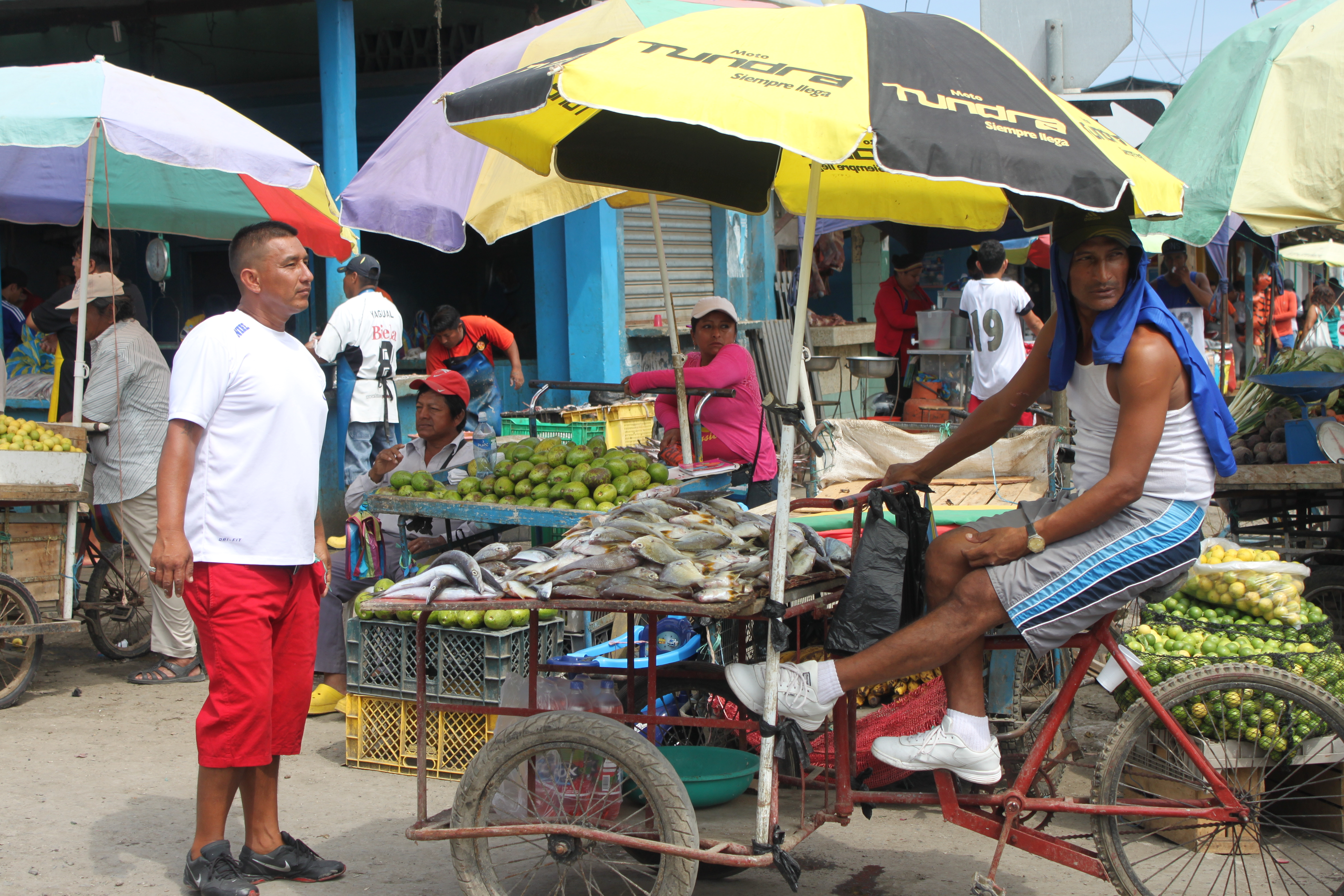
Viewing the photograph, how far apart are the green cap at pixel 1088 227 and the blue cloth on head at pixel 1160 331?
1.9 inches

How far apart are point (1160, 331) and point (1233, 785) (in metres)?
1.38

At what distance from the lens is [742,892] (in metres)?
3.68

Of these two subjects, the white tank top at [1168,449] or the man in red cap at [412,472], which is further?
the man in red cap at [412,472]

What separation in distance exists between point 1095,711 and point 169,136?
5558 mm

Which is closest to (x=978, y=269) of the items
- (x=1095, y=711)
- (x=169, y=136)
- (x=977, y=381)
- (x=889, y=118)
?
(x=977, y=381)

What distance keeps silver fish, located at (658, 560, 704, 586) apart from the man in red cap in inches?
95.9

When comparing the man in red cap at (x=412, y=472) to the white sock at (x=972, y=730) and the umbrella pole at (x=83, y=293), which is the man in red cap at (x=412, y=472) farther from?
the white sock at (x=972, y=730)

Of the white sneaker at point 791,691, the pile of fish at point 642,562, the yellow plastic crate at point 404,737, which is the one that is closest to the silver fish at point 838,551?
the pile of fish at point 642,562

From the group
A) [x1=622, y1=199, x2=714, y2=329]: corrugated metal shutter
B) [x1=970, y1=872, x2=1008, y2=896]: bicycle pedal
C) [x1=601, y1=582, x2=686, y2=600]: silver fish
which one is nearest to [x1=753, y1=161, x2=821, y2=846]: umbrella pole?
[x1=601, y1=582, x2=686, y2=600]: silver fish

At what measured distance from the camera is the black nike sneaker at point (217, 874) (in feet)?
11.4

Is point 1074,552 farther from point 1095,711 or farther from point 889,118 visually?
point 1095,711

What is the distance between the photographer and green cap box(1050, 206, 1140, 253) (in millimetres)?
3080

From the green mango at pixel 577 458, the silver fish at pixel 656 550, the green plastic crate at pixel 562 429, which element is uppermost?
the green plastic crate at pixel 562 429

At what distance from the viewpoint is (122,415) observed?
6.23 meters
